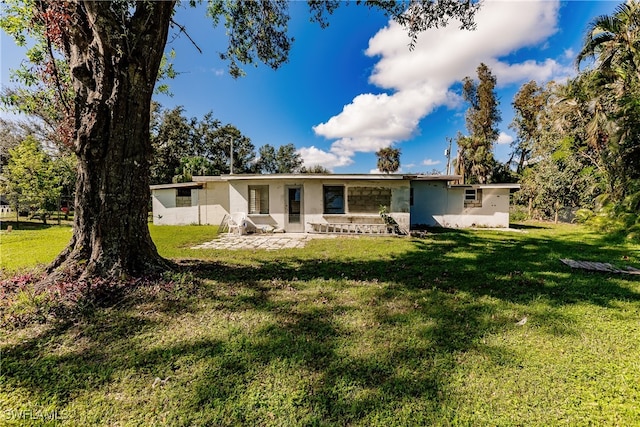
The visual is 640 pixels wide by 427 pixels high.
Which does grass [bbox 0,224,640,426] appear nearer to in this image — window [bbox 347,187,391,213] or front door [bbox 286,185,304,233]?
window [bbox 347,187,391,213]

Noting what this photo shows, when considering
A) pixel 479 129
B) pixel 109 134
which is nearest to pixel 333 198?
pixel 109 134

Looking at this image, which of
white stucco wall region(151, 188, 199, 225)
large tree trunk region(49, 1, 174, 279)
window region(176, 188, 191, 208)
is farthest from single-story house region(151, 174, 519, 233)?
large tree trunk region(49, 1, 174, 279)

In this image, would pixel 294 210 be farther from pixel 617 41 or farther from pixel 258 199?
pixel 617 41

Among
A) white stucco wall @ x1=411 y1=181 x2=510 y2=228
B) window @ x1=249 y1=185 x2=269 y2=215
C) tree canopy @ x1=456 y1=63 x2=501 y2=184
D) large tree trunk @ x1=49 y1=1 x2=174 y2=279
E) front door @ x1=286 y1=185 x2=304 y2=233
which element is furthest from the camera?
tree canopy @ x1=456 y1=63 x2=501 y2=184

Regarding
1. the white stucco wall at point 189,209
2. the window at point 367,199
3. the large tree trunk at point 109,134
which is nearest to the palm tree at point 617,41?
the window at point 367,199

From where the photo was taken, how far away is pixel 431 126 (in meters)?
24.1

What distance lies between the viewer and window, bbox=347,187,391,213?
11531mm

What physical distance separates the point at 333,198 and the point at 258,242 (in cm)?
403

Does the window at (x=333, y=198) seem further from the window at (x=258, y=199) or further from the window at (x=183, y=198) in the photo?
the window at (x=183, y=198)

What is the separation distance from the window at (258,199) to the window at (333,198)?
2.64 metres

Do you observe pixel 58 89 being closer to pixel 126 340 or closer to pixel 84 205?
pixel 84 205

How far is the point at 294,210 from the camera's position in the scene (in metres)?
12.1

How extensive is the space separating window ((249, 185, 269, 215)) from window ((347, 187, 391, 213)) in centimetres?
373

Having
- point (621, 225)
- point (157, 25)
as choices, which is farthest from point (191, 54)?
point (621, 225)
